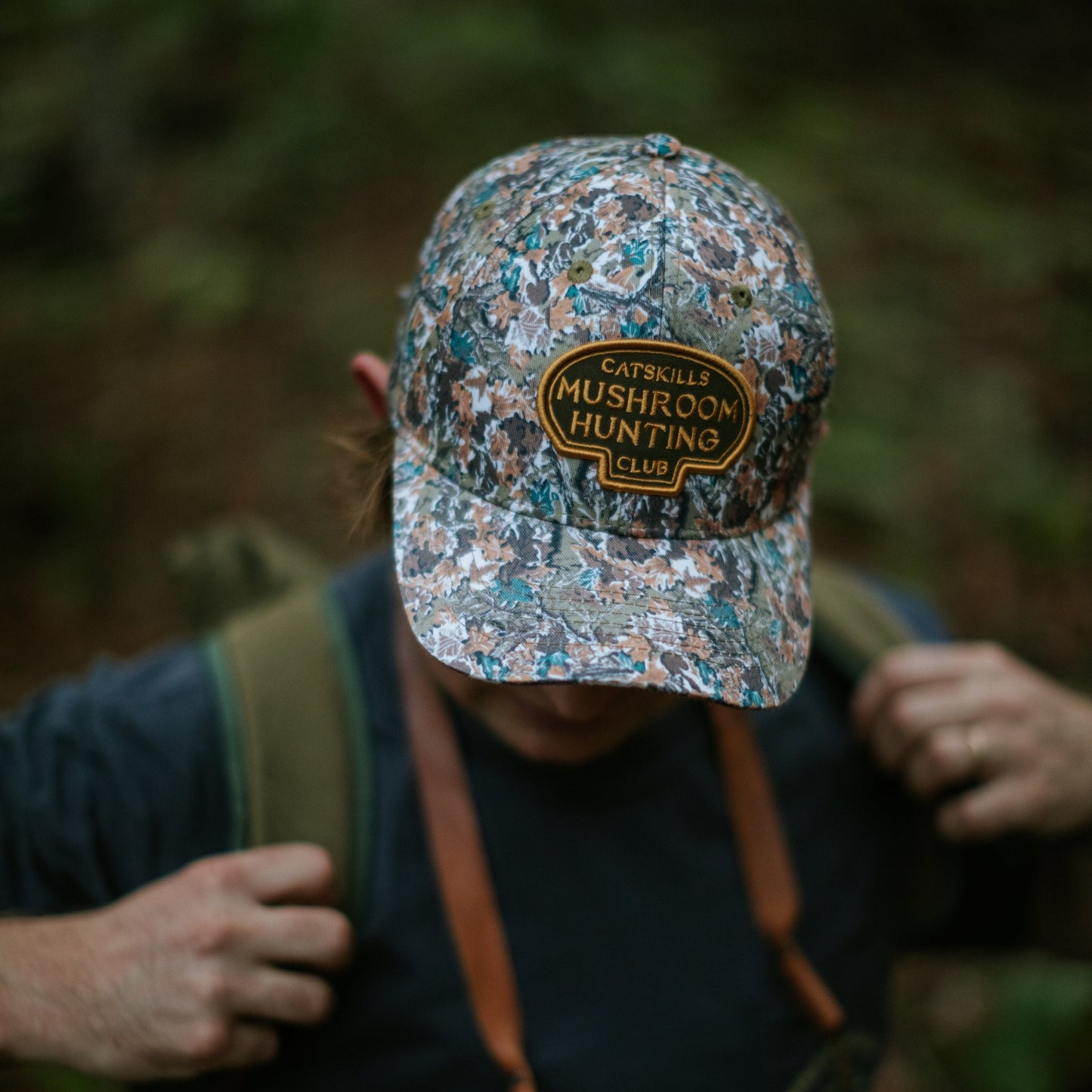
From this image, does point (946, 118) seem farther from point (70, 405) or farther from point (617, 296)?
point (617, 296)

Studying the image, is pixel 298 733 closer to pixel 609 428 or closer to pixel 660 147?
pixel 609 428

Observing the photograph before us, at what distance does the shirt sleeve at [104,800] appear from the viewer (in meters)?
1.56

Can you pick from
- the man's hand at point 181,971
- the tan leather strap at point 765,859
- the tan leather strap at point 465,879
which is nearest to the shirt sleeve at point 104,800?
the man's hand at point 181,971

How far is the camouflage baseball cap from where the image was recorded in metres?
1.31

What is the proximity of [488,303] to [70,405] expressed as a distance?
146 inches

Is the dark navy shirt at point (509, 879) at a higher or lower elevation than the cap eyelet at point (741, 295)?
lower

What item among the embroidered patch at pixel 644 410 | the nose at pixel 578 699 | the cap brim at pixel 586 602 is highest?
the embroidered patch at pixel 644 410

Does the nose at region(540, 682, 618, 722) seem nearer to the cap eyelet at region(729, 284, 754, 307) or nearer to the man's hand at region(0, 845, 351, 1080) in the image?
the man's hand at region(0, 845, 351, 1080)

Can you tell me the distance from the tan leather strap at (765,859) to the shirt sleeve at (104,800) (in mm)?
937

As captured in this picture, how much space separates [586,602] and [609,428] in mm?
247

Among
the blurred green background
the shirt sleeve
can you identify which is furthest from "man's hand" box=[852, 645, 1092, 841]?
the blurred green background

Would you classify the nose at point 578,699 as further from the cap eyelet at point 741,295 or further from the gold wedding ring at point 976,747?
the gold wedding ring at point 976,747

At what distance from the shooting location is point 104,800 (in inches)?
62.1

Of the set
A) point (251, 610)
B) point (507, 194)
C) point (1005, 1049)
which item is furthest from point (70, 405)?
point (1005, 1049)
